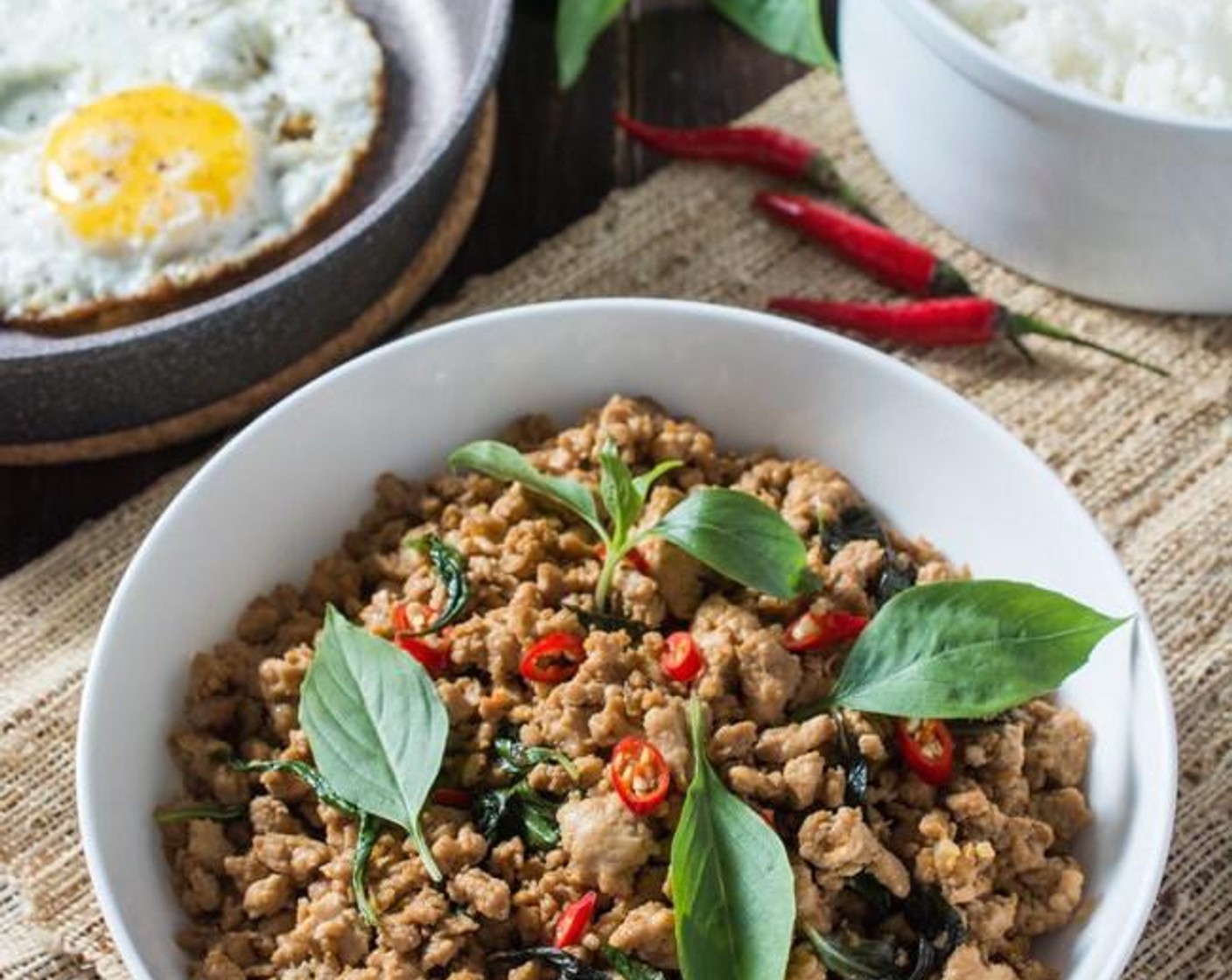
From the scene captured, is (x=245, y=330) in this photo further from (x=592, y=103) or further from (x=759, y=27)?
(x=759, y=27)

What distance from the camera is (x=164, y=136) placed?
360cm

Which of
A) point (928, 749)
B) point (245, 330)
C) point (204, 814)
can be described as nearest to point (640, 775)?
point (928, 749)

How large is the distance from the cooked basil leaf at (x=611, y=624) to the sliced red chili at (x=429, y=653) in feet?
0.65

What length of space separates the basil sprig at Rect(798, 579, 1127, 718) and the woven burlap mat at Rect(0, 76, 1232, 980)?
652 millimetres

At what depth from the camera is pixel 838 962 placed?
2328 mm

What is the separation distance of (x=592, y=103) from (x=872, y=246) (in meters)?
0.81

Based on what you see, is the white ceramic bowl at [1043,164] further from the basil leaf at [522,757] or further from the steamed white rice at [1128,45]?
the basil leaf at [522,757]

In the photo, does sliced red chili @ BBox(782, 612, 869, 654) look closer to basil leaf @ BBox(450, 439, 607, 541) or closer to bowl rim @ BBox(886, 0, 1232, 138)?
basil leaf @ BBox(450, 439, 607, 541)

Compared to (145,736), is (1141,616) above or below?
above

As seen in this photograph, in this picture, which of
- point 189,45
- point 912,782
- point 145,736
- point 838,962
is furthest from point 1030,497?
point 189,45

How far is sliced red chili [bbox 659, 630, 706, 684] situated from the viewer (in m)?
2.52

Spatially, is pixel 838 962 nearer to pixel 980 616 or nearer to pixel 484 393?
pixel 980 616

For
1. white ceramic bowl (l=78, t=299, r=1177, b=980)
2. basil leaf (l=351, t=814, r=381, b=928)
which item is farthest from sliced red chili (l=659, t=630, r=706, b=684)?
white ceramic bowl (l=78, t=299, r=1177, b=980)

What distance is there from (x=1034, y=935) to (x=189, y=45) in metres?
2.51
